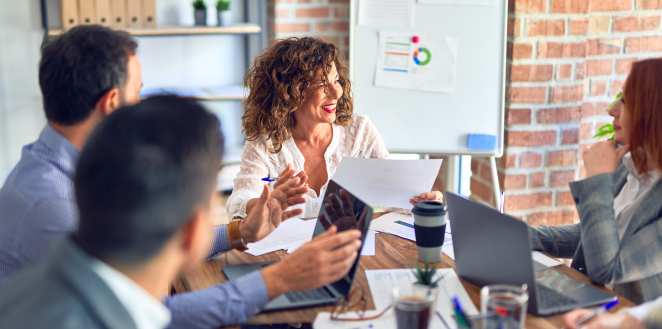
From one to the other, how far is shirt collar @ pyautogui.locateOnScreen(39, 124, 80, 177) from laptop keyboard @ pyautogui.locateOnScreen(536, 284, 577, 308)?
0.99 m

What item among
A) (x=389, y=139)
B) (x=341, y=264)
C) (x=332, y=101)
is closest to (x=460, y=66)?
(x=389, y=139)

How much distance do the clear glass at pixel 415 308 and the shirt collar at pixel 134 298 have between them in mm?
371

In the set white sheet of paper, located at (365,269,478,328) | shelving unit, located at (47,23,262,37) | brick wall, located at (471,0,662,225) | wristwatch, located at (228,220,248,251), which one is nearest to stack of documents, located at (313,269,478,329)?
white sheet of paper, located at (365,269,478,328)

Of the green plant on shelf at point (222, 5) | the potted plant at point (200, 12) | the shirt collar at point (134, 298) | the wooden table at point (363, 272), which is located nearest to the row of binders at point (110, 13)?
the potted plant at point (200, 12)

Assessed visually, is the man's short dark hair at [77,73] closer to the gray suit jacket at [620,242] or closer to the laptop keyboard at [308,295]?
the laptop keyboard at [308,295]

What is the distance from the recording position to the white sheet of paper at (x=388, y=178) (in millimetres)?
1600

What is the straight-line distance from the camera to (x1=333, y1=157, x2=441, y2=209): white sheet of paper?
1.60m

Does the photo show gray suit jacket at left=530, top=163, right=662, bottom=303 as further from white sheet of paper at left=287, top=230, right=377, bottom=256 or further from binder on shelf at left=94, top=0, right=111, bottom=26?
binder on shelf at left=94, top=0, right=111, bottom=26

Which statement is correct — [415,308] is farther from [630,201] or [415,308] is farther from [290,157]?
[290,157]

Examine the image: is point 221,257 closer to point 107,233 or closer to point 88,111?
point 88,111

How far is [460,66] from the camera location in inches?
101

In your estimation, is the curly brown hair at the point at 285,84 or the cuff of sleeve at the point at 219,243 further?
the curly brown hair at the point at 285,84

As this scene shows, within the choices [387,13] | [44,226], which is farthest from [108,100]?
[387,13]

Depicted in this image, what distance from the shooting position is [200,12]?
3383mm
